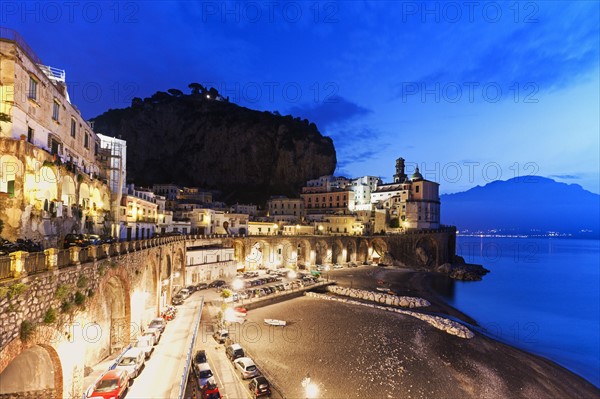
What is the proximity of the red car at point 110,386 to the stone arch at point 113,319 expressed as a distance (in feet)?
7.54

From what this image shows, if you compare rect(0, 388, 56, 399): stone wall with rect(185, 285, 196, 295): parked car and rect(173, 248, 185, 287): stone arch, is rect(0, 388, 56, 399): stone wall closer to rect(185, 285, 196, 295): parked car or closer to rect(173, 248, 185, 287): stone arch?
rect(173, 248, 185, 287): stone arch

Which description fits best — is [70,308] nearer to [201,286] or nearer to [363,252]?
[201,286]

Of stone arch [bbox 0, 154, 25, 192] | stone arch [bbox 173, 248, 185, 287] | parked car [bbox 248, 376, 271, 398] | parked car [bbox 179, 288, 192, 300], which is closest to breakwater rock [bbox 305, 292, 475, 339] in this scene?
parked car [bbox 179, 288, 192, 300]

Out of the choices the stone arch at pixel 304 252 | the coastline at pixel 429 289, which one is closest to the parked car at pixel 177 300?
the coastline at pixel 429 289

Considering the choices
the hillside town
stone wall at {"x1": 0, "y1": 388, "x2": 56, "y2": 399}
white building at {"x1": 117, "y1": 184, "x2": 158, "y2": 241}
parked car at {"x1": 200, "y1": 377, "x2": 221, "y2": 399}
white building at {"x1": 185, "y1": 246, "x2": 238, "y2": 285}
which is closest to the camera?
stone wall at {"x1": 0, "y1": 388, "x2": 56, "y2": 399}

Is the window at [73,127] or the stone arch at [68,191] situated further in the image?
the window at [73,127]

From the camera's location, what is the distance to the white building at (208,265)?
4212cm

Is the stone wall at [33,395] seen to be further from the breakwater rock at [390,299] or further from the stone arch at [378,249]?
the stone arch at [378,249]

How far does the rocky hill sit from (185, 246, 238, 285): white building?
55.8 meters

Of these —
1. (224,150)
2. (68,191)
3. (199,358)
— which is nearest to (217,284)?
(199,358)

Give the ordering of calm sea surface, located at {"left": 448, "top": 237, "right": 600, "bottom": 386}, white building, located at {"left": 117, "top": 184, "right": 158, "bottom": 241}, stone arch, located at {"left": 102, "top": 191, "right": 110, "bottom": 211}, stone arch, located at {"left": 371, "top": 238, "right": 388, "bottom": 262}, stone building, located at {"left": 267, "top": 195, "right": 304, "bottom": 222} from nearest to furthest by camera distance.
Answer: stone arch, located at {"left": 102, "top": 191, "right": 110, "bottom": 211} → calm sea surface, located at {"left": 448, "top": 237, "right": 600, "bottom": 386} → white building, located at {"left": 117, "top": 184, "right": 158, "bottom": 241} → stone arch, located at {"left": 371, "top": 238, "right": 388, "bottom": 262} → stone building, located at {"left": 267, "top": 195, "right": 304, "bottom": 222}

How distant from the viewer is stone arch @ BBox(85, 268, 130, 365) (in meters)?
15.7

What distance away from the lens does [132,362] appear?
16.0 m

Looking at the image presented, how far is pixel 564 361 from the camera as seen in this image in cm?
3016
